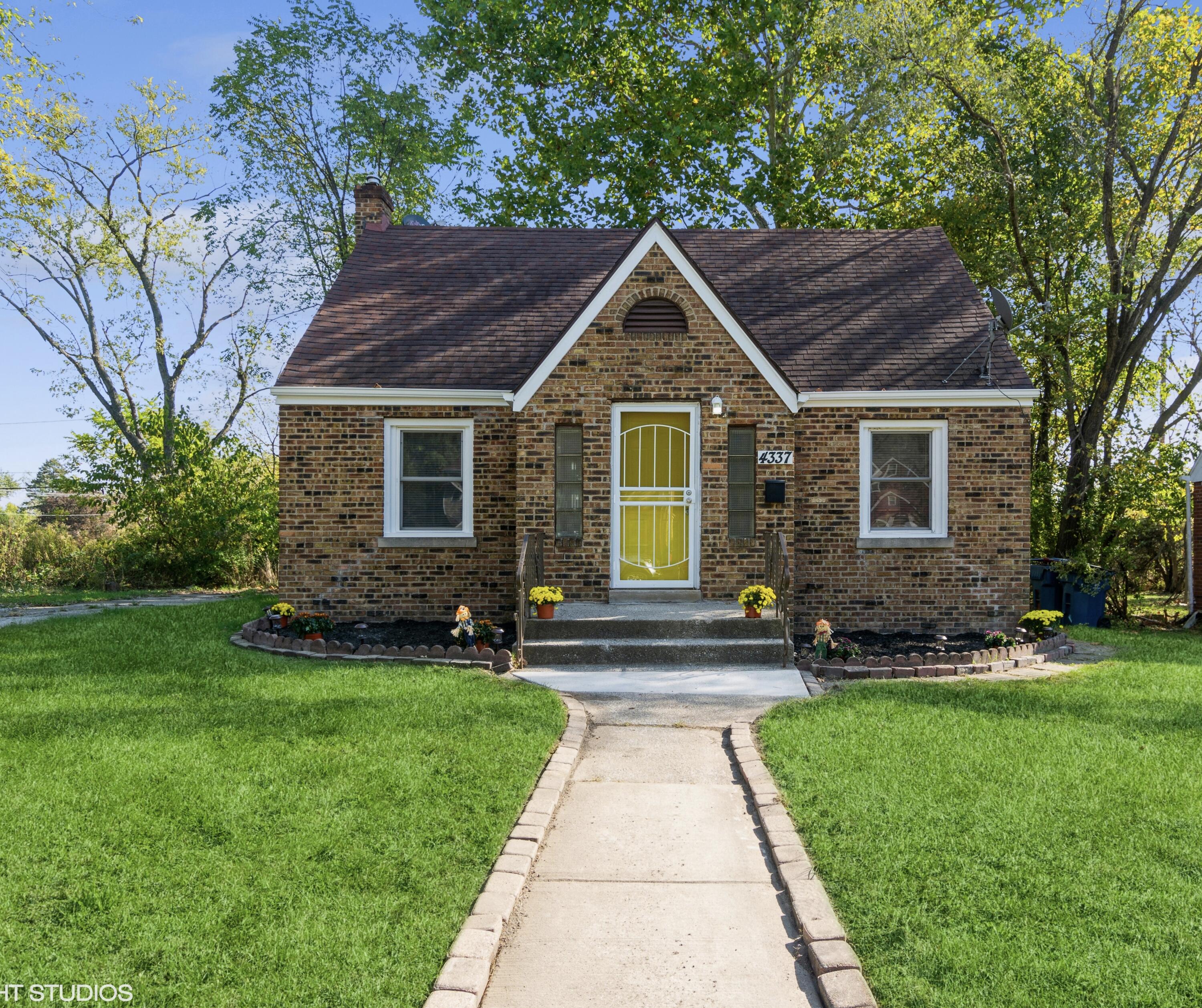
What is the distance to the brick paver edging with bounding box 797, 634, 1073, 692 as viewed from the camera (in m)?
9.61

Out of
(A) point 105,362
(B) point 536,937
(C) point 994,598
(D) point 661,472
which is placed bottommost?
(B) point 536,937

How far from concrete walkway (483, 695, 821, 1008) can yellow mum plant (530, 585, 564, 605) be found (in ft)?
12.9

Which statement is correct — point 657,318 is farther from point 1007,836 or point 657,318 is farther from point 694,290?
point 1007,836

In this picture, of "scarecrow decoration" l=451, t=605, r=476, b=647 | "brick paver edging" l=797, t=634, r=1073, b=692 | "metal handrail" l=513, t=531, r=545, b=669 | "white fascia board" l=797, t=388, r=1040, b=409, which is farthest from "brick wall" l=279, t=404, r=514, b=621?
"brick paver edging" l=797, t=634, r=1073, b=692

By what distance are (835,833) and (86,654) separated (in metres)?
8.33

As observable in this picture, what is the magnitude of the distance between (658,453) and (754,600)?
2.69m

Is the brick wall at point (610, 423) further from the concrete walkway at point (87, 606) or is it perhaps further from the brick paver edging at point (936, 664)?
the concrete walkway at point (87, 606)

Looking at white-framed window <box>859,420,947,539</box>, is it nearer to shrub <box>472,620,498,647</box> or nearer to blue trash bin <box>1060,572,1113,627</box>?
blue trash bin <box>1060,572,1113,627</box>

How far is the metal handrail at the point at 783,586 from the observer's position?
33.3ft

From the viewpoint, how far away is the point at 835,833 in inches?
202

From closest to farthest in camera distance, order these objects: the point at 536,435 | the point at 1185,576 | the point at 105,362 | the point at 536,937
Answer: the point at 536,937 → the point at 536,435 → the point at 1185,576 → the point at 105,362

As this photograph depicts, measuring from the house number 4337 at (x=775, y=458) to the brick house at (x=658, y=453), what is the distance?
2 cm

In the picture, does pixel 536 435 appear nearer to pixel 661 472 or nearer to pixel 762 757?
pixel 661 472

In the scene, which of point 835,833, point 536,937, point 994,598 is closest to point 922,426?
point 994,598
